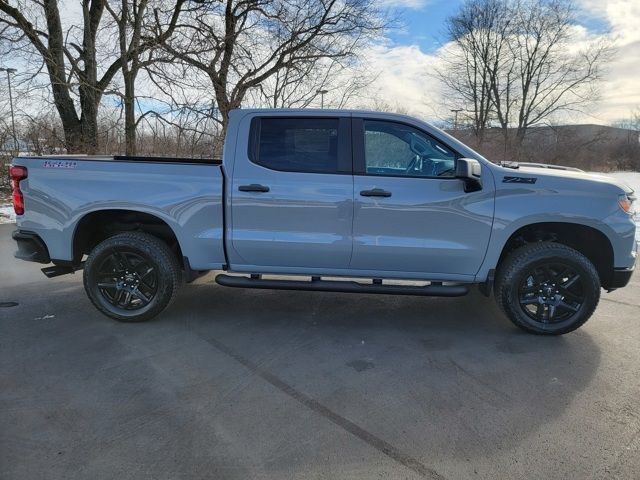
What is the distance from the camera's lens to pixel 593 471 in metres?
2.52

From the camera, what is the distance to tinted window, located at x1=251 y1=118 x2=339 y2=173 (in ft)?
14.1

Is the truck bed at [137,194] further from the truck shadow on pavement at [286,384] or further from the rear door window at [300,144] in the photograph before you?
the truck shadow on pavement at [286,384]

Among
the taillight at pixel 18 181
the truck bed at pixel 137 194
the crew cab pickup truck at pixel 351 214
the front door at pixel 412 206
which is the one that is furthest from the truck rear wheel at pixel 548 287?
the taillight at pixel 18 181

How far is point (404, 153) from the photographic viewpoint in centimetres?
426

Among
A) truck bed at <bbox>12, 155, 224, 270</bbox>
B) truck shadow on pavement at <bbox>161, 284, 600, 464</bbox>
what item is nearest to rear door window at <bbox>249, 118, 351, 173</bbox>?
truck bed at <bbox>12, 155, 224, 270</bbox>

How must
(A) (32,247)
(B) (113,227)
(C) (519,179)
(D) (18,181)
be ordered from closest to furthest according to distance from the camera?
(C) (519,179) → (D) (18,181) → (A) (32,247) → (B) (113,227)

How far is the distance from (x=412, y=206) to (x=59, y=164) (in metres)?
3.28

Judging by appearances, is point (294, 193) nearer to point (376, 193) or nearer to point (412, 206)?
point (376, 193)

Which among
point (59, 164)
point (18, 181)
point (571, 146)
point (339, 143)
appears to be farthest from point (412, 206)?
point (571, 146)

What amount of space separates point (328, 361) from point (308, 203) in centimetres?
138

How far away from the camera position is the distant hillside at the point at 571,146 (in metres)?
39.6

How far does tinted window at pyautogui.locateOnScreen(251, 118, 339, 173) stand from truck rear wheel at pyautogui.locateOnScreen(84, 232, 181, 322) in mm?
1322

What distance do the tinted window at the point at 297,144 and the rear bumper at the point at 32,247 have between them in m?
2.26

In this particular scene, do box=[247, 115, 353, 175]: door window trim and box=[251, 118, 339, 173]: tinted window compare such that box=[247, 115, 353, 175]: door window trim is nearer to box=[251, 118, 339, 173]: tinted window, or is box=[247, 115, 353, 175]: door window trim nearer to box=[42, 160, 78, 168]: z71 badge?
box=[251, 118, 339, 173]: tinted window
